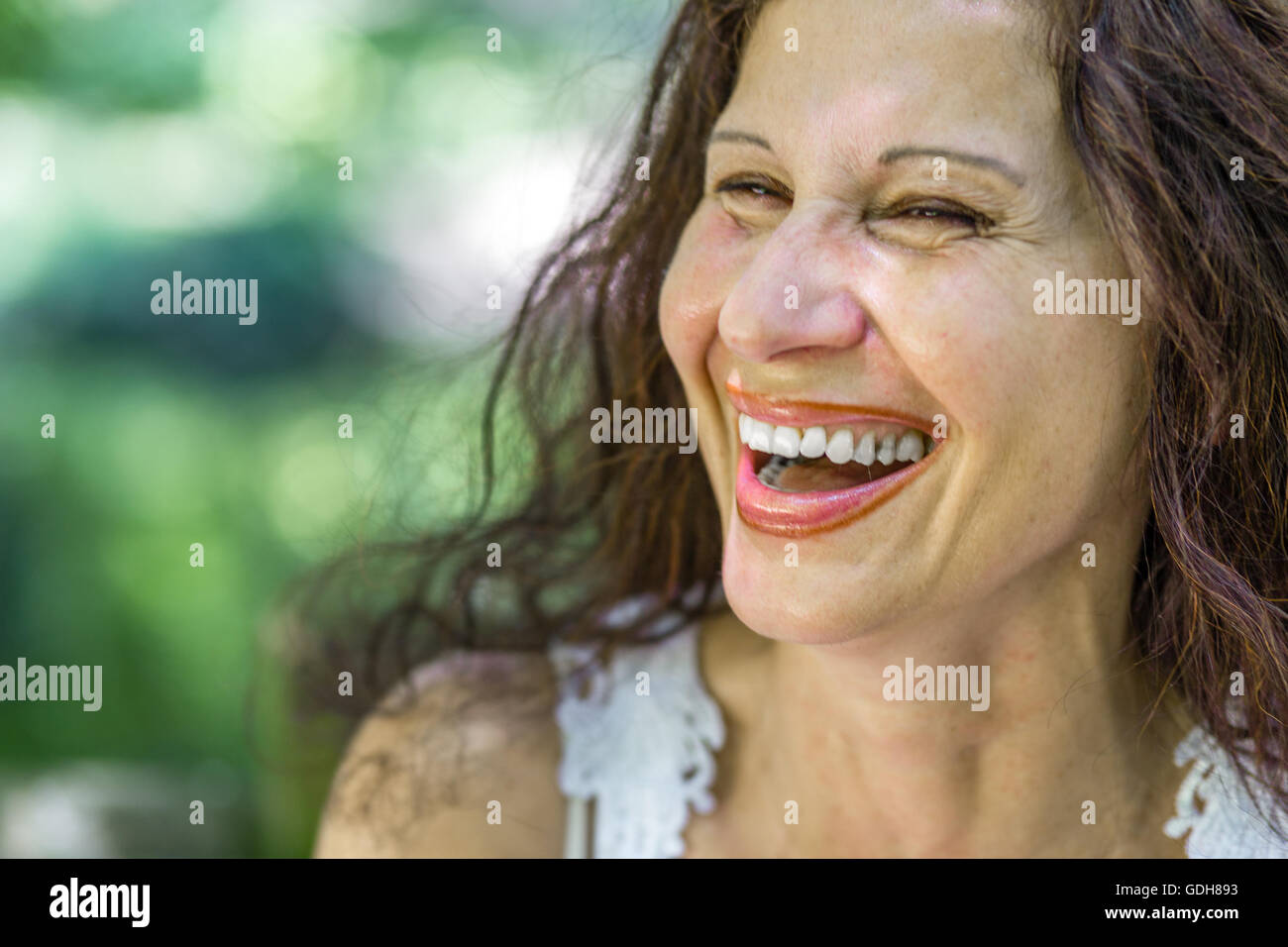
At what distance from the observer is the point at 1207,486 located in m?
1.40

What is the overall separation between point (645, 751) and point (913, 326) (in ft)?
2.44

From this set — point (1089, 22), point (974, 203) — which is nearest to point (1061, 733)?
point (974, 203)

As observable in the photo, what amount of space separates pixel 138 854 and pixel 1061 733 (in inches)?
88.6

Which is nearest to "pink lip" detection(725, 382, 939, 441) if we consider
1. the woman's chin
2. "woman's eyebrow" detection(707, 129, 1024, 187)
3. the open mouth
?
the open mouth

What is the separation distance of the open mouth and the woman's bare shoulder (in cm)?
56

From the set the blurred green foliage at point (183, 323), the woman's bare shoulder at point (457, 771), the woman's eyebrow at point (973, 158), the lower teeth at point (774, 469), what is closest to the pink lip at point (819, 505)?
the lower teeth at point (774, 469)

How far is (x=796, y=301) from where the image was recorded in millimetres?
1303

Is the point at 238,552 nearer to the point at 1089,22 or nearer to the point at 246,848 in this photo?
the point at 246,848

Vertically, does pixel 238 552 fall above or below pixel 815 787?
above

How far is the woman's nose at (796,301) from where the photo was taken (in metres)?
1.29

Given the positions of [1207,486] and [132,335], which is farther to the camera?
[132,335]

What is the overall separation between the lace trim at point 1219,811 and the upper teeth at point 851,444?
56cm

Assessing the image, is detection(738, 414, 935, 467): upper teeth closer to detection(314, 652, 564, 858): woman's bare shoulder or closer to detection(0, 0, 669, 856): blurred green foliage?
detection(314, 652, 564, 858): woman's bare shoulder

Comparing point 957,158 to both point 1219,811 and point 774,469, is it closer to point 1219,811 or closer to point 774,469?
point 774,469
